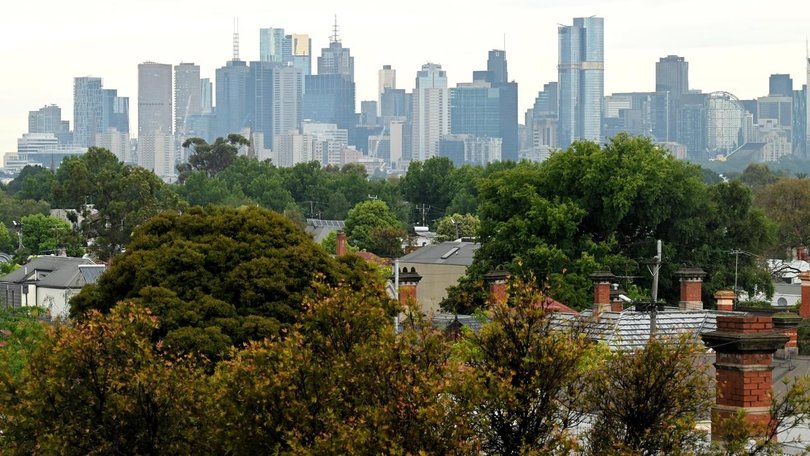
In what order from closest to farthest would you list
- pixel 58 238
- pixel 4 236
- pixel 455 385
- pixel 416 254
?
1. pixel 455 385
2. pixel 416 254
3. pixel 58 238
4. pixel 4 236

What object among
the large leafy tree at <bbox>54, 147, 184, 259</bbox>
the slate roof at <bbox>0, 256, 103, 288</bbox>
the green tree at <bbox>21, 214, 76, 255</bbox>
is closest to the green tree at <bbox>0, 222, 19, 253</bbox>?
the green tree at <bbox>21, 214, 76, 255</bbox>

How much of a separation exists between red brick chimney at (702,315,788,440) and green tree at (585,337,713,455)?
1036 mm

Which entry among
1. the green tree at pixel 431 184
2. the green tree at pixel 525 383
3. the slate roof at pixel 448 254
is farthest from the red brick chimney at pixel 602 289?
the green tree at pixel 431 184

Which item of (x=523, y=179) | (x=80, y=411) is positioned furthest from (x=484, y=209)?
(x=80, y=411)

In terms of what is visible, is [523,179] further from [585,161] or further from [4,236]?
[4,236]

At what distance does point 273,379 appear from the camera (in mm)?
20375

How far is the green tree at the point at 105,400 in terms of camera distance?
22.4 meters

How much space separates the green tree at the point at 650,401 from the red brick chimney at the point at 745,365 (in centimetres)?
104

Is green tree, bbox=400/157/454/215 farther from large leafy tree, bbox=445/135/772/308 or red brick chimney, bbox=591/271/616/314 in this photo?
red brick chimney, bbox=591/271/616/314

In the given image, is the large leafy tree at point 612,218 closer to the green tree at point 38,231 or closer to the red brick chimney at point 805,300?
the red brick chimney at point 805,300

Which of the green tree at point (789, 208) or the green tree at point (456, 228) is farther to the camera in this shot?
the green tree at point (789, 208)

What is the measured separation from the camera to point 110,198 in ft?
371

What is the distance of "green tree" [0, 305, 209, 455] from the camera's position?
22422 millimetres

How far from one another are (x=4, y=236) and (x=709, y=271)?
2539 inches
